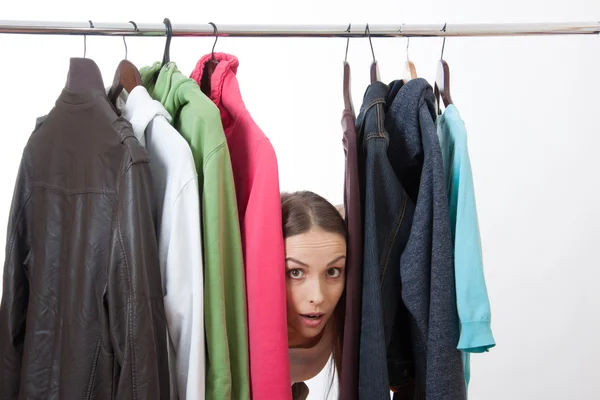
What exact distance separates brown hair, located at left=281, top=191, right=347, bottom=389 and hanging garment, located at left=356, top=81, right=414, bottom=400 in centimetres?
12

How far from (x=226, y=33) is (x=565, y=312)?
6.40 feet

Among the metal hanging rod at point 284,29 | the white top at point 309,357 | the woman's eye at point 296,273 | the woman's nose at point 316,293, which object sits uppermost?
the metal hanging rod at point 284,29

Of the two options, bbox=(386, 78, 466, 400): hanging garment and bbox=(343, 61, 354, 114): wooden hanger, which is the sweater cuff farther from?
bbox=(343, 61, 354, 114): wooden hanger

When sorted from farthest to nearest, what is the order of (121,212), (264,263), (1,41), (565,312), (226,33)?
(565,312)
(1,41)
(226,33)
(264,263)
(121,212)

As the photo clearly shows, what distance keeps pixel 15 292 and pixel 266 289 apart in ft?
1.62

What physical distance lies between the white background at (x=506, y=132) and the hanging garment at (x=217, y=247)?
119 cm

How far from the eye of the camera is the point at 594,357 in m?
2.81

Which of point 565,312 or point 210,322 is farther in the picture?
point 565,312

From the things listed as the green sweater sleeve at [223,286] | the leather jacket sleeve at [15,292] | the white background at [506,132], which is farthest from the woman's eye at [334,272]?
the white background at [506,132]

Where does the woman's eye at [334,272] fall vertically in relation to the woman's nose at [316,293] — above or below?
above

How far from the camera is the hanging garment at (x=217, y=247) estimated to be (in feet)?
4.22

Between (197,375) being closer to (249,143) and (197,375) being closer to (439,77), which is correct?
(249,143)

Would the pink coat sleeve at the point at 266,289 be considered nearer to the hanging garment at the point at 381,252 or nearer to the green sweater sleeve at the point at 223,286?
the green sweater sleeve at the point at 223,286

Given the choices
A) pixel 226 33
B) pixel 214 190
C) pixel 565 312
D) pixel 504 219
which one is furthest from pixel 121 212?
pixel 565 312
